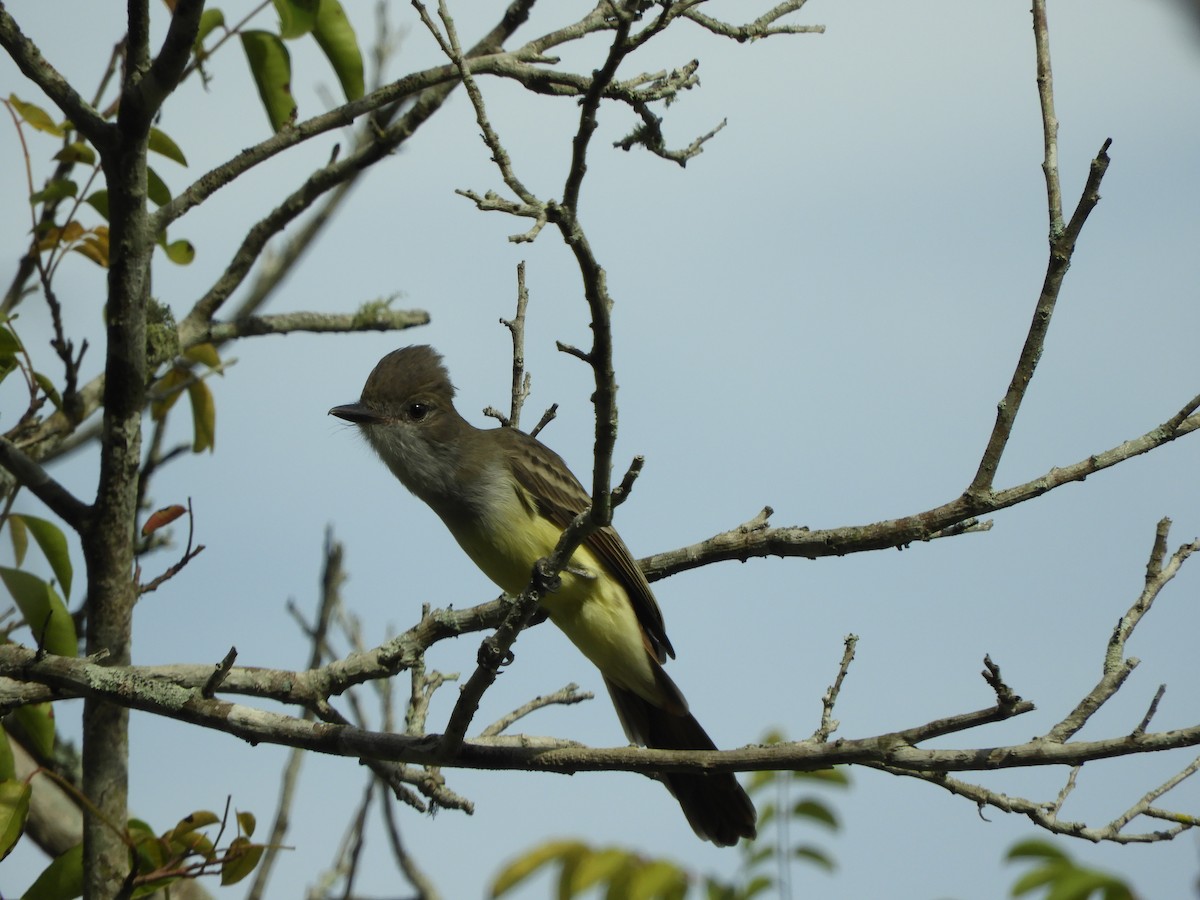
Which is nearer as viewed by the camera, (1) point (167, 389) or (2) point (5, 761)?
(2) point (5, 761)

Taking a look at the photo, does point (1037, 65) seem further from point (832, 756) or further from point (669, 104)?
point (832, 756)

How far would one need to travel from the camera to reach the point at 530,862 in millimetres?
5965

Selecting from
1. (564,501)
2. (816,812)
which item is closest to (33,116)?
(564,501)

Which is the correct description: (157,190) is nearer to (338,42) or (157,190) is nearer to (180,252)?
(180,252)

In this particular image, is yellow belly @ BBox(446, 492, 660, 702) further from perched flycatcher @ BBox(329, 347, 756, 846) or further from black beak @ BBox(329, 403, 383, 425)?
black beak @ BBox(329, 403, 383, 425)

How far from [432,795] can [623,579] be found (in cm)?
157

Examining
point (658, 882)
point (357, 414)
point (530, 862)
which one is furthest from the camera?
point (357, 414)

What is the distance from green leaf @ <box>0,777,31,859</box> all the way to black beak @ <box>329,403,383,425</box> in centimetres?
272

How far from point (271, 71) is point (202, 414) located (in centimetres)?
156

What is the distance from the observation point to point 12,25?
15.3 ft

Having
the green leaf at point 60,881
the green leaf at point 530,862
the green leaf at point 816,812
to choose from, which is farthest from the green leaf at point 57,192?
the green leaf at point 816,812

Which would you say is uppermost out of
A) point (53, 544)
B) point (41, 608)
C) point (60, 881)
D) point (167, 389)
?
point (167, 389)

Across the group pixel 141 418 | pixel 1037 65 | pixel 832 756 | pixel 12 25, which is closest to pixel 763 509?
pixel 832 756

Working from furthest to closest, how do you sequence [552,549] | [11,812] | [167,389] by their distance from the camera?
[167,389] < [552,549] < [11,812]
